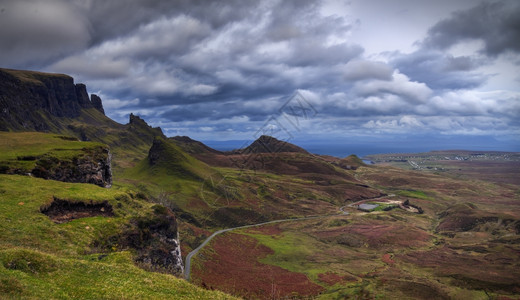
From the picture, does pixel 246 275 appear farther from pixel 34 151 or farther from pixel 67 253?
pixel 34 151

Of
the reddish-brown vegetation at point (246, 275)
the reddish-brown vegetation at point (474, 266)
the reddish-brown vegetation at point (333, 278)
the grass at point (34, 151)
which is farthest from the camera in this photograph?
the reddish-brown vegetation at point (333, 278)

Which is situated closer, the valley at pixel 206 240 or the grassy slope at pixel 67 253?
the grassy slope at pixel 67 253

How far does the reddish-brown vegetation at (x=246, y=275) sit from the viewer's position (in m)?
71.6

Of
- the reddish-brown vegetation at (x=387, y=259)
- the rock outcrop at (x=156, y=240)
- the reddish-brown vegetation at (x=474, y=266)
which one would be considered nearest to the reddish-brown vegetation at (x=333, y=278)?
the reddish-brown vegetation at (x=387, y=259)

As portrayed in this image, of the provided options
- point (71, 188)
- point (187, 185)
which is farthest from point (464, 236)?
point (71, 188)

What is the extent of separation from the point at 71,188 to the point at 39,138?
138 feet

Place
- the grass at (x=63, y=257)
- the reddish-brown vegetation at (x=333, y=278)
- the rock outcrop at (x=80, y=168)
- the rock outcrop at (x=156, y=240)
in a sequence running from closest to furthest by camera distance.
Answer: the grass at (x=63, y=257)
the rock outcrop at (x=156, y=240)
the rock outcrop at (x=80, y=168)
the reddish-brown vegetation at (x=333, y=278)

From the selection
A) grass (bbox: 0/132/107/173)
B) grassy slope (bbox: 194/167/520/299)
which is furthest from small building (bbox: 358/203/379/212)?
grass (bbox: 0/132/107/173)

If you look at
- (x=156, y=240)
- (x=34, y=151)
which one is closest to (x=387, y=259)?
(x=156, y=240)

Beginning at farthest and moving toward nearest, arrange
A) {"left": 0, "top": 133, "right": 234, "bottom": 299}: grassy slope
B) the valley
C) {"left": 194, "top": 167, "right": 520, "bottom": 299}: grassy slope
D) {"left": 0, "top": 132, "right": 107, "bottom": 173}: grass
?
{"left": 194, "top": 167, "right": 520, "bottom": 299}: grassy slope, {"left": 0, "top": 132, "right": 107, "bottom": 173}: grass, the valley, {"left": 0, "top": 133, "right": 234, "bottom": 299}: grassy slope

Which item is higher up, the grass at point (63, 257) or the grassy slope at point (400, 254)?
the grass at point (63, 257)

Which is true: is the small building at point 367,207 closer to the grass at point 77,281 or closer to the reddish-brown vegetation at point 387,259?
the reddish-brown vegetation at point 387,259

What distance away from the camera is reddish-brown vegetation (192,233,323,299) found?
71.6 m

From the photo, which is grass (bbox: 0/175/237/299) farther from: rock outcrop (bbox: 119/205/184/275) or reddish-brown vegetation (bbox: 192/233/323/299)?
reddish-brown vegetation (bbox: 192/233/323/299)
